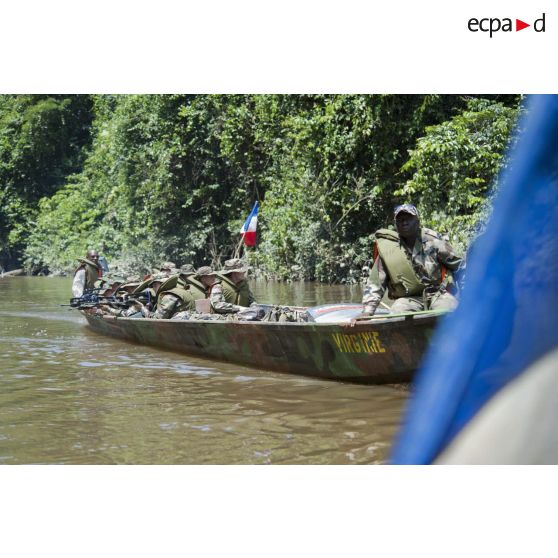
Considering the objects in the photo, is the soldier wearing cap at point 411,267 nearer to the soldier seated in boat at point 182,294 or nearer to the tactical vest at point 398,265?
the tactical vest at point 398,265

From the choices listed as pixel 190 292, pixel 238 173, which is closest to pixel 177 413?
pixel 190 292

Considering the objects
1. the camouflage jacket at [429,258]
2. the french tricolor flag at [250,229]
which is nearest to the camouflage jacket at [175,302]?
the camouflage jacket at [429,258]

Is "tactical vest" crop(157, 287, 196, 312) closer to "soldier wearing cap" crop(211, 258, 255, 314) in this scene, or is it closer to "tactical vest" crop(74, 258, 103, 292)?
"soldier wearing cap" crop(211, 258, 255, 314)

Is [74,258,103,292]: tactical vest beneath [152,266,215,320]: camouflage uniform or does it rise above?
above

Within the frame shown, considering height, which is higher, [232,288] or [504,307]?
[504,307]

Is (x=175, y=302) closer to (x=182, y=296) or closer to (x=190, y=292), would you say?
(x=182, y=296)

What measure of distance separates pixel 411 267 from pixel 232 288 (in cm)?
369

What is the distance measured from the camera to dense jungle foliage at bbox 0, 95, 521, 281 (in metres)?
16.2

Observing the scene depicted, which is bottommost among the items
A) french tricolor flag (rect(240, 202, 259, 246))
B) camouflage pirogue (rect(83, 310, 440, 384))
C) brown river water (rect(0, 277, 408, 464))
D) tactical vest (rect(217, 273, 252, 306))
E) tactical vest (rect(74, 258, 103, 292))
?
brown river water (rect(0, 277, 408, 464))

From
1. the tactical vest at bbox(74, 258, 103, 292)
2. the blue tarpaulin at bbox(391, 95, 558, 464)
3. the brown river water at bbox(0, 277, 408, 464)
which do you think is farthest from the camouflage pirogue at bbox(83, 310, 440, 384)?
the tactical vest at bbox(74, 258, 103, 292)

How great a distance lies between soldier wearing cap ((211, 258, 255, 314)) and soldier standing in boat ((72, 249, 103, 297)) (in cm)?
489

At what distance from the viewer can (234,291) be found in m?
10.9

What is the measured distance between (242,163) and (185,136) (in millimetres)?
2394

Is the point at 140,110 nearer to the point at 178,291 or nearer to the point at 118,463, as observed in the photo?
the point at 178,291
